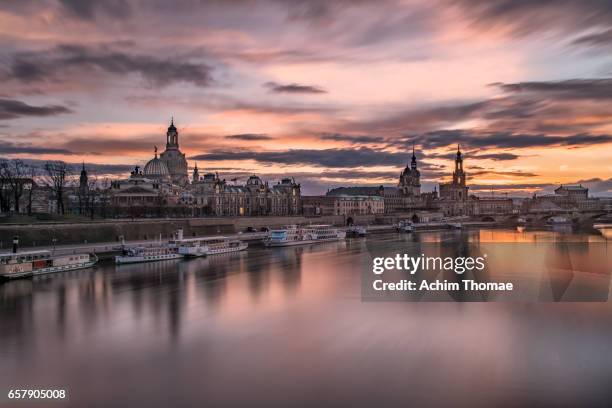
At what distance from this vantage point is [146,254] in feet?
133

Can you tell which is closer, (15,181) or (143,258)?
(143,258)

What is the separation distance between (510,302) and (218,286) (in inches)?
561

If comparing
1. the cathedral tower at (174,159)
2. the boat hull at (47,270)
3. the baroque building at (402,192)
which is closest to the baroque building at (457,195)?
the baroque building at (402,192)

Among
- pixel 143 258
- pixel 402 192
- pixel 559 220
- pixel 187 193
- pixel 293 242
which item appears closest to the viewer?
pixel 143 258

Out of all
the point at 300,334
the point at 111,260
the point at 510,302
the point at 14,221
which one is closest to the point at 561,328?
the point at 510,302

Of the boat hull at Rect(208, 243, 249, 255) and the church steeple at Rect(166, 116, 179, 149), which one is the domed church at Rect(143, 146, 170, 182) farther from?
the boat hull at Rect(208, 243, 249, 255)

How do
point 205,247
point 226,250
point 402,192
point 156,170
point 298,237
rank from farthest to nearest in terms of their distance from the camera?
point 402,192, point 156,170, point 298,237, point 226,250, point 205,247

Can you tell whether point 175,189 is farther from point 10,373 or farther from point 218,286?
point 10,373

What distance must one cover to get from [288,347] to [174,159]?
92.3m

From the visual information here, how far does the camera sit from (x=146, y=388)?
1554 cm

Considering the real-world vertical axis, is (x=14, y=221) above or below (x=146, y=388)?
above

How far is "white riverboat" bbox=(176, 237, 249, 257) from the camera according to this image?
44.2m

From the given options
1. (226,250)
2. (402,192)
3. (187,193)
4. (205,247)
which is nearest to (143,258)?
(205,247)

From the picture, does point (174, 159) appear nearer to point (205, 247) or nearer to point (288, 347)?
point (205, 247)
